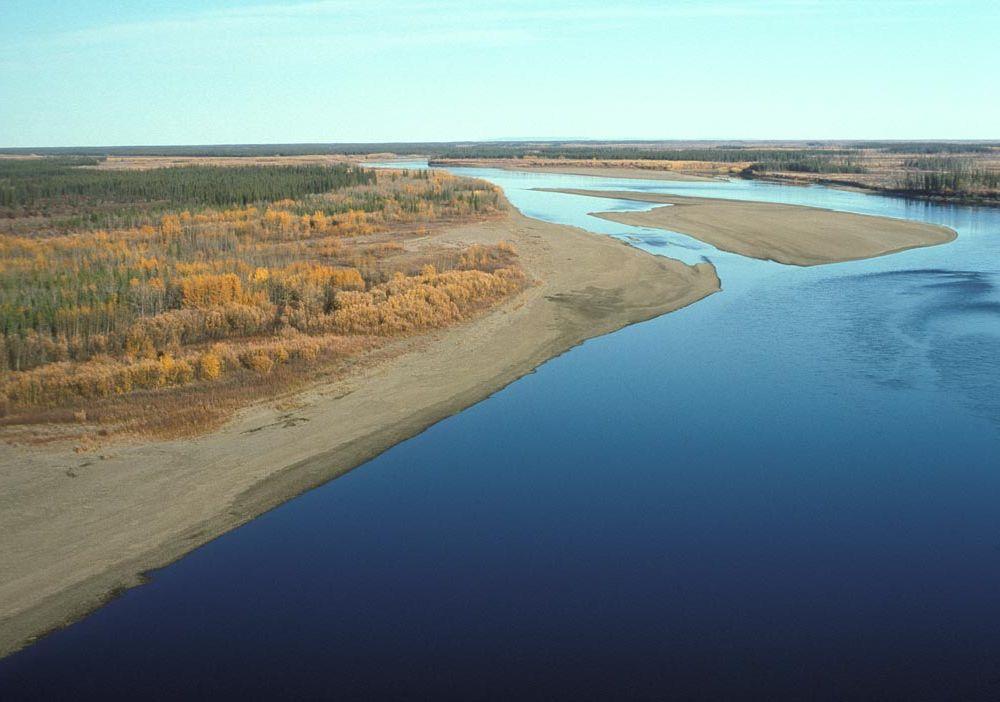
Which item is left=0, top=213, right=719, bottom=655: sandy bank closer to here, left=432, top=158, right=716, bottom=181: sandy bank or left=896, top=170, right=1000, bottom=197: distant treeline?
left=896, top=170, right=1000, bottom=197: distant treeline

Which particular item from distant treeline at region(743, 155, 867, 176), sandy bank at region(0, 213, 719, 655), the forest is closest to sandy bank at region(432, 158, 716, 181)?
distant treeline at region(743, 155, 867, 176)

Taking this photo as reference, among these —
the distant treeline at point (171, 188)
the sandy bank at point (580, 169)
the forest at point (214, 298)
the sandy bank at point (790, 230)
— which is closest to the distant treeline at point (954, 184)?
the sandy bank at point (790, 230)

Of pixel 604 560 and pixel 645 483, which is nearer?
pixel 604 560

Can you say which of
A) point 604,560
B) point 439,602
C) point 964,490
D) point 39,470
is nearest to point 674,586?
point 604,560

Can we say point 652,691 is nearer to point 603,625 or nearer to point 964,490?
point 603,625

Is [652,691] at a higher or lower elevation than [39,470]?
lower

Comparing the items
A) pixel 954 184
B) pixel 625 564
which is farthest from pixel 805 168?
pixel 625 564

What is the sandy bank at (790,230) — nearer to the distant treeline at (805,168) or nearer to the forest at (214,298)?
the forest at (214,298)

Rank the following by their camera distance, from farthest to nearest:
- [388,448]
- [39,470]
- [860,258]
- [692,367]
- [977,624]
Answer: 1. [860,258]
2. [692,367]
3. [388,448]
4. [39,470]
5. [977,624]
